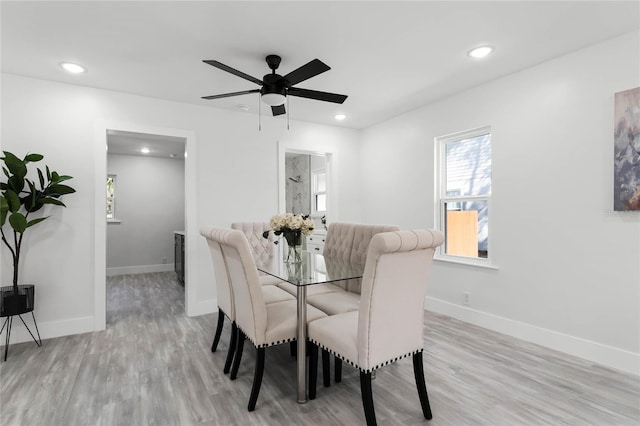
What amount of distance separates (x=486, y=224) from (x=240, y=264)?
8.94 feet

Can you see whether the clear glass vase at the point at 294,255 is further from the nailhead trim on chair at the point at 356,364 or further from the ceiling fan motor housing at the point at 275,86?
the ceiling fan motor housing at the point at 275,86

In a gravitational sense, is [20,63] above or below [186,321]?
above

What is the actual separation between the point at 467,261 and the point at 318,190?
11.4ft

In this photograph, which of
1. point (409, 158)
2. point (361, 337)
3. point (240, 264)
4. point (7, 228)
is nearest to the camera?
point (361, 337)

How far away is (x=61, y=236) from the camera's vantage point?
3.32 metres

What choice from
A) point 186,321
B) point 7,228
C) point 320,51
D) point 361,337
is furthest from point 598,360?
point 7,228

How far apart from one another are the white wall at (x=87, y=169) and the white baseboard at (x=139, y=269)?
339cm

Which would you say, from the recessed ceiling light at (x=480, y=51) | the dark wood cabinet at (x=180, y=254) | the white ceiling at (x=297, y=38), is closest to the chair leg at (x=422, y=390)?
the white ceiling at (x=297, y=38)

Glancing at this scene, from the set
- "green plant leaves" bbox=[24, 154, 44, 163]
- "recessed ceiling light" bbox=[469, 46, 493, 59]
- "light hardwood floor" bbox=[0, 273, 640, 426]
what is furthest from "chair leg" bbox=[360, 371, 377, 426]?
"green plant leaves" bbox=[24, 154, 44, 163]

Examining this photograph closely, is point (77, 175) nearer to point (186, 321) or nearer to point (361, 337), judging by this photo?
point (186, 321)

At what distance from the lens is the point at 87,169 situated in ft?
11.2

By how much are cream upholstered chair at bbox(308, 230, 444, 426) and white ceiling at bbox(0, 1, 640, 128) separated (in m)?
1.57

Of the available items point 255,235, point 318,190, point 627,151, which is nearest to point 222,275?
point 255,235

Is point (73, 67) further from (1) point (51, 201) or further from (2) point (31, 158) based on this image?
(1) point (51, 201)
